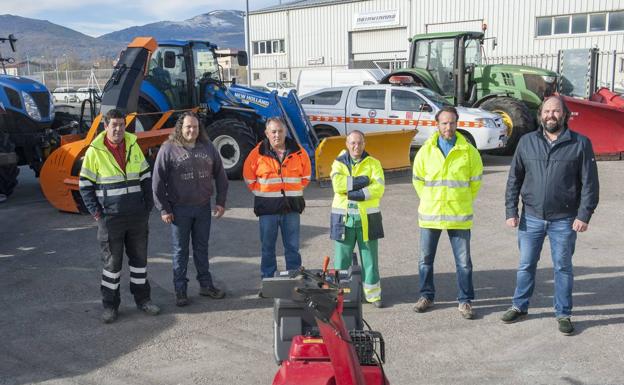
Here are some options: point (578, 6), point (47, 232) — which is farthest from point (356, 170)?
point (578, 6)

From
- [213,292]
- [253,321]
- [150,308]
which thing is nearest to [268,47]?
[213,292]

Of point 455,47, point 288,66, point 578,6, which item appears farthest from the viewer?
point 288,66

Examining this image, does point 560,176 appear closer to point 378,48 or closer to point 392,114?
point 392,114

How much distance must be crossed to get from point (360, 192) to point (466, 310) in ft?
4.43

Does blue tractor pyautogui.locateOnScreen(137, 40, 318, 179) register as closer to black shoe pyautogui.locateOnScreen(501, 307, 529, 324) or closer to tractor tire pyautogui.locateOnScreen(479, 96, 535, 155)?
tractor tire pyautogui.locateOnScreen(479, 96, 535, 155)

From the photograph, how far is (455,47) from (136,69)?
8.85 meters

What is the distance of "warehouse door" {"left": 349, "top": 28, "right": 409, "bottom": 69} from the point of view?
33.8 metres

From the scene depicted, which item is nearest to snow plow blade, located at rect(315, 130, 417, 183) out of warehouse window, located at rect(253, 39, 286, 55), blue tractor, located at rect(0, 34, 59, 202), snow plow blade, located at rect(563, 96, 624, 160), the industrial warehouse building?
snow plow blade, located at rect(563, 96, 624, 160)

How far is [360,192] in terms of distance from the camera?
17.9 ft

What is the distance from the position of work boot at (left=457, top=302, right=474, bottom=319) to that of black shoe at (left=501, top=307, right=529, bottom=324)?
0.84 ft

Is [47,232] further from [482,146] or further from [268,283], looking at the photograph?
[482,146]

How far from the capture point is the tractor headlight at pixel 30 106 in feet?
35.1

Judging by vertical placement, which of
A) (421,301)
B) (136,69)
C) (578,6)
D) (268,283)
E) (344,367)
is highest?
(578,6)

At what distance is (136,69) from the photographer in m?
9.91
